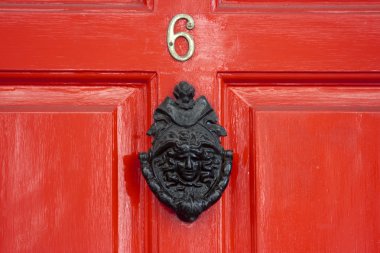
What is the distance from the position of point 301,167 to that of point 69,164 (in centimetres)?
32

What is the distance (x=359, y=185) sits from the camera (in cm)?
102

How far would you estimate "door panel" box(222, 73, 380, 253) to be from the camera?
101 cm

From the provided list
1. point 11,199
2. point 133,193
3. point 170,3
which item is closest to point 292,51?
point 170,3

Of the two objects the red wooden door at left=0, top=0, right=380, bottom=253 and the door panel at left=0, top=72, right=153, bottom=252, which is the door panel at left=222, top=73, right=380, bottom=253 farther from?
the door panel at left=0, top=72, right=153, bottom=252

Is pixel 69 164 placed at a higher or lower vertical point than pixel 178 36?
lower

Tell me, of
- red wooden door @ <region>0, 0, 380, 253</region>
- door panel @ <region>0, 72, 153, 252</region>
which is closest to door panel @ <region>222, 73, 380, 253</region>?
red wooden door @ <region>0, 0, 380, 253</region>

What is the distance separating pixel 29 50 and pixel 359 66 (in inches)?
18.5

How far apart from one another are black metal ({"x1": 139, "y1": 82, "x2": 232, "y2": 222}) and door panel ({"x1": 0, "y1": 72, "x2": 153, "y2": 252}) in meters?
0.04

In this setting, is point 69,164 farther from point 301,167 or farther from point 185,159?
point 301,167

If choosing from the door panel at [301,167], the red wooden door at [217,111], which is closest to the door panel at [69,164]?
the red wooden door at [217,111]

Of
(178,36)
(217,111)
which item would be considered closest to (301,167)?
(217,111)

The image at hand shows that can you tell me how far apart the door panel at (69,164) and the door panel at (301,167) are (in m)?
0.14

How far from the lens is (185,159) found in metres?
0.97

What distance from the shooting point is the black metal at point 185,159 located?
0.98 meters
